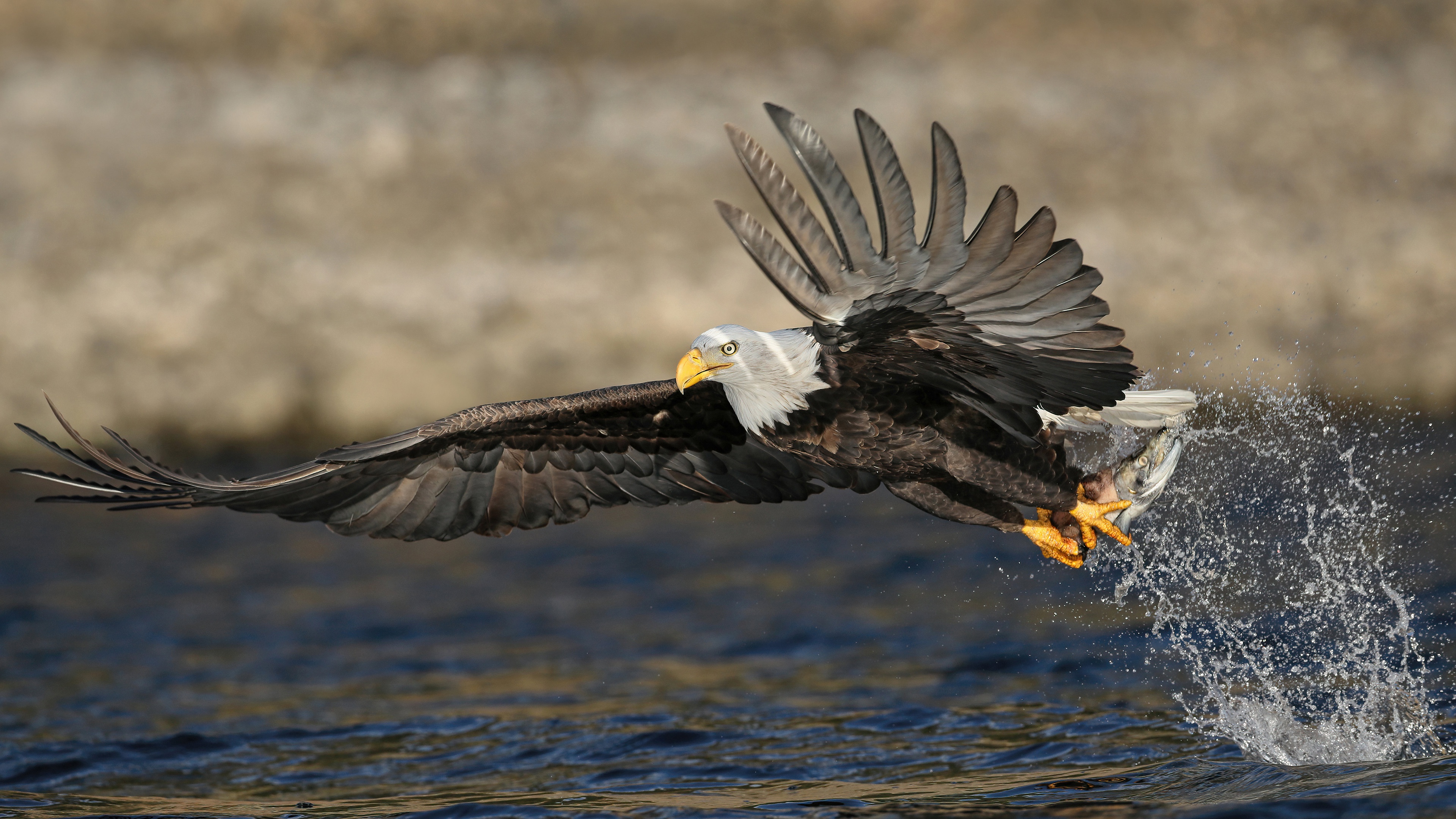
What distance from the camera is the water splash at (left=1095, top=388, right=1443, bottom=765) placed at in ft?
19.5

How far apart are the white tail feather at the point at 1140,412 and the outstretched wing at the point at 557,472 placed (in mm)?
943

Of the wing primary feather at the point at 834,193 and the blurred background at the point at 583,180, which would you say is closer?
the wing primary feather at the point at 834,193

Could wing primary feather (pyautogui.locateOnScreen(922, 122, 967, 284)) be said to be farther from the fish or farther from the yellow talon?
the fish

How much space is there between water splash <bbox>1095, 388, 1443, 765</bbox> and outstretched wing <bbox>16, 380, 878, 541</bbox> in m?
1.81

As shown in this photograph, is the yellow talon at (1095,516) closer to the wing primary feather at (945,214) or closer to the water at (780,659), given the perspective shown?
the water at (780,659)

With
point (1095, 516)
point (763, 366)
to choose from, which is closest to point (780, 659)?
point (1095, 516)

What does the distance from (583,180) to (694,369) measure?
9344mm

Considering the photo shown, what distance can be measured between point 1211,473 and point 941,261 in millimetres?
6139

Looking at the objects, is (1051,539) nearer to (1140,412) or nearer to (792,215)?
(1140,412)

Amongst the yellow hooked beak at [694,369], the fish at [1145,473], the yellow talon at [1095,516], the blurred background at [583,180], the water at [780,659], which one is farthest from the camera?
the blurred background at [583,180]

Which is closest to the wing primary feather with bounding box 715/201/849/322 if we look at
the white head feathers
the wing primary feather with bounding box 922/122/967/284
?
the wing primary feather with bounding box 922/122/967/284

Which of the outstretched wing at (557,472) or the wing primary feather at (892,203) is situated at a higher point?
the wing primary feather at (892,203)

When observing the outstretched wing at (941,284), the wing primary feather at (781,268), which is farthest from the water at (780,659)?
the wing primary feather at (781,268)

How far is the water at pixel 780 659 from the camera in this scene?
233 inches
